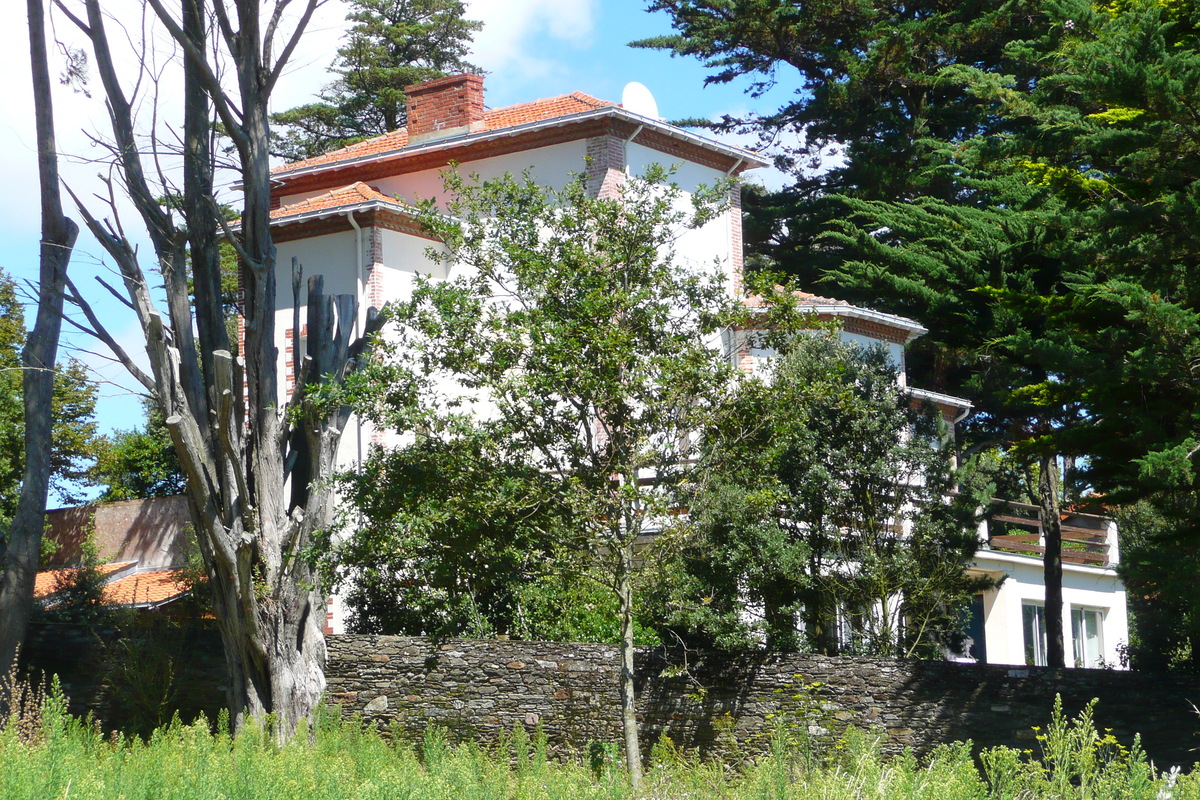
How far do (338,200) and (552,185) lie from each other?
4307 millimetres

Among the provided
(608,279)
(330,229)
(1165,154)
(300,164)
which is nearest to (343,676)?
(608,279)

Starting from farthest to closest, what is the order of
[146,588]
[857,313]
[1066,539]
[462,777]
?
[1066,539] → [146,588] → [857,313] → [462,777]

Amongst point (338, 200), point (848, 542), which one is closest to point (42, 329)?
point (338, 200)

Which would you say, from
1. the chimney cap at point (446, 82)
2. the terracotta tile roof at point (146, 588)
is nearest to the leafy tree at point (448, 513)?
the terracotta tile roof at point (146, 588)

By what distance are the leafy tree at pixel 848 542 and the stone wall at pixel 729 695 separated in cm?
80

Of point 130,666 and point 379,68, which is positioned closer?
point 130,666

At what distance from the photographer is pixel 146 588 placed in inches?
934

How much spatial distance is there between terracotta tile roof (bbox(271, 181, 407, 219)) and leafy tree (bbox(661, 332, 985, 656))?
10.5 meters

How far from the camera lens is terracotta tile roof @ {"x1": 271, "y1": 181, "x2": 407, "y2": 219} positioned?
73.4ft

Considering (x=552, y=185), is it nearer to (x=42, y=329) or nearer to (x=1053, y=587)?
(x=42, y=329)

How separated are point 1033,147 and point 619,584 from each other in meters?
7.14

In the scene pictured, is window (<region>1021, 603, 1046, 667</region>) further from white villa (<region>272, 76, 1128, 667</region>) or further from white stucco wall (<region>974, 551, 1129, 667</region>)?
white stucco wall (<region>974, 551, 1129, 667</region>)

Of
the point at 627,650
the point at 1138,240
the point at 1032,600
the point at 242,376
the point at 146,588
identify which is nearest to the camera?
the point at 1138,240

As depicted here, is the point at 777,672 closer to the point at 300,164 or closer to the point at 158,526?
the point at 158,526
